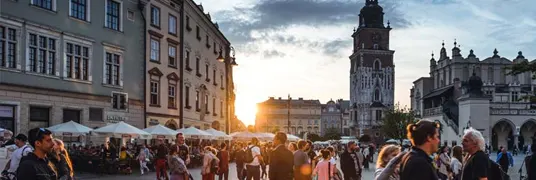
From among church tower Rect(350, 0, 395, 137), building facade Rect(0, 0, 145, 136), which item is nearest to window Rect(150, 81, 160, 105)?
building facade Rect(0, 0, 145, 136)

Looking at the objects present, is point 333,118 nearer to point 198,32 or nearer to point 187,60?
point 198,32

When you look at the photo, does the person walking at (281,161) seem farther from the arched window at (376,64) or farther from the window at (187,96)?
the arched window at (376,64)

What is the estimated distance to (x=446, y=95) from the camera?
89.4 m

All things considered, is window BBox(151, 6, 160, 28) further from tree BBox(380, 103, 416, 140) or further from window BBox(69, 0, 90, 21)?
tree BBox(380, 103, 416, 140)

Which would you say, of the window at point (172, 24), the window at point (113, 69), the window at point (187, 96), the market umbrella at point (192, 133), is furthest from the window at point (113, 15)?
the window at point (187, 96)

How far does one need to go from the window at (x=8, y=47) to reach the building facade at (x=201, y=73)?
14757 millimetres

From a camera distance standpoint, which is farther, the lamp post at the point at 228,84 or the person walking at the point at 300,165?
the lamp post at the point at 228,84

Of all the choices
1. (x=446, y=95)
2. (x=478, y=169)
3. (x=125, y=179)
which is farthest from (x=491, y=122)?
(x=478, y=169)

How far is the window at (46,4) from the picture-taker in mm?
28309

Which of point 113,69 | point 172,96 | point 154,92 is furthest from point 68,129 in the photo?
point 172,96

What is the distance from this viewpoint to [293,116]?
181 m

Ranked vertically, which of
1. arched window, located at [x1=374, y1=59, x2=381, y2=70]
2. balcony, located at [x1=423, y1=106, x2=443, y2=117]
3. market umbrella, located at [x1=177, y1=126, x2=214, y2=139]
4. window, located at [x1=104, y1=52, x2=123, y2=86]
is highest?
arched window, located at [x1=374, y1=59, x2=381, y2=70]

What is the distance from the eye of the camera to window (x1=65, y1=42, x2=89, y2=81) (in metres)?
31.0

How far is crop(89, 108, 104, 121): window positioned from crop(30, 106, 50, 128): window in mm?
3509
